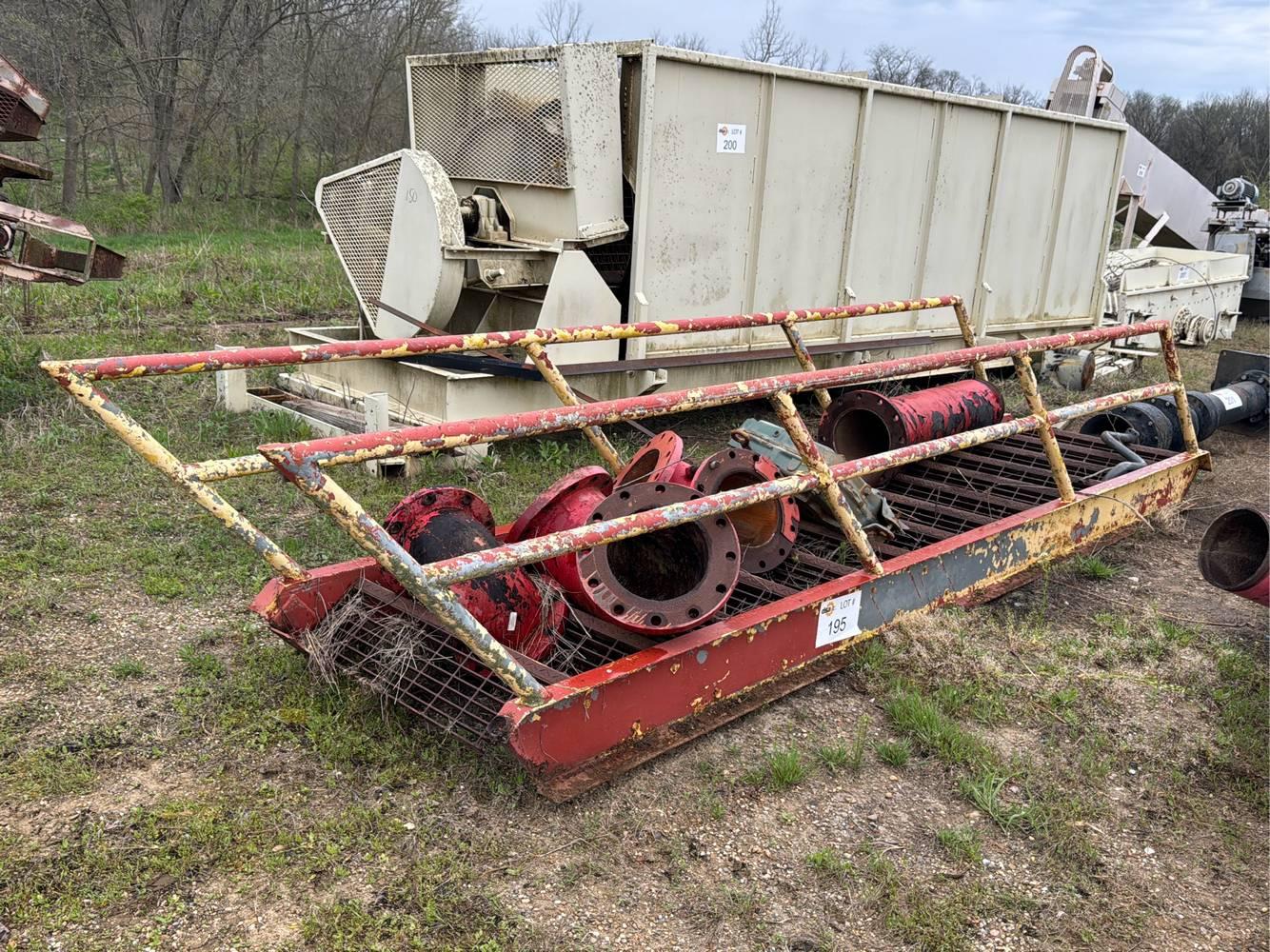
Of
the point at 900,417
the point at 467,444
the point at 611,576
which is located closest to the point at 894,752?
the point at 611,576

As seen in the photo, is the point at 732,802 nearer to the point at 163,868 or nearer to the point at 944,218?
the point at 163,868

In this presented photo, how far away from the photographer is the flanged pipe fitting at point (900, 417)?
175 inches

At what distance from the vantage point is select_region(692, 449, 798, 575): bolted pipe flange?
133 inches

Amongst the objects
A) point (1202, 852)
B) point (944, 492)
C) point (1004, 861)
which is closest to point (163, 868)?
point (1004, 861)

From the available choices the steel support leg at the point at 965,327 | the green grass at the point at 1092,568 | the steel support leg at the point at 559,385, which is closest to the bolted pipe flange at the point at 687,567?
the steel support leg at the point at 559,385

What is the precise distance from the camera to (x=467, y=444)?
2307mm

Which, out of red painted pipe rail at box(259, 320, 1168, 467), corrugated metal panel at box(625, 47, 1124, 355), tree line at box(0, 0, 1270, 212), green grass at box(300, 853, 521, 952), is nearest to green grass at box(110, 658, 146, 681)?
red painted pipe rail at box(259, 320, 1168, 467)

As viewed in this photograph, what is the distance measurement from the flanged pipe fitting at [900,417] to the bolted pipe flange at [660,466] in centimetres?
132

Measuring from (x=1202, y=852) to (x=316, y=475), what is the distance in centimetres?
242

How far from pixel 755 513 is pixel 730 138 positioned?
3.10 meters

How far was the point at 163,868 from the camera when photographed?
2.29 metres

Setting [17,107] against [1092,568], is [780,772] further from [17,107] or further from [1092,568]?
[17,107]

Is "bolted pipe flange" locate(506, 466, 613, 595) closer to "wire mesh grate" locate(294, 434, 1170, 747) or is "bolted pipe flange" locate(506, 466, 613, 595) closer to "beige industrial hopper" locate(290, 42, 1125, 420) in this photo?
"wire mesh grate" locate(294, 434, 1170, 747)

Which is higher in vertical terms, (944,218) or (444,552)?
(944,218)
